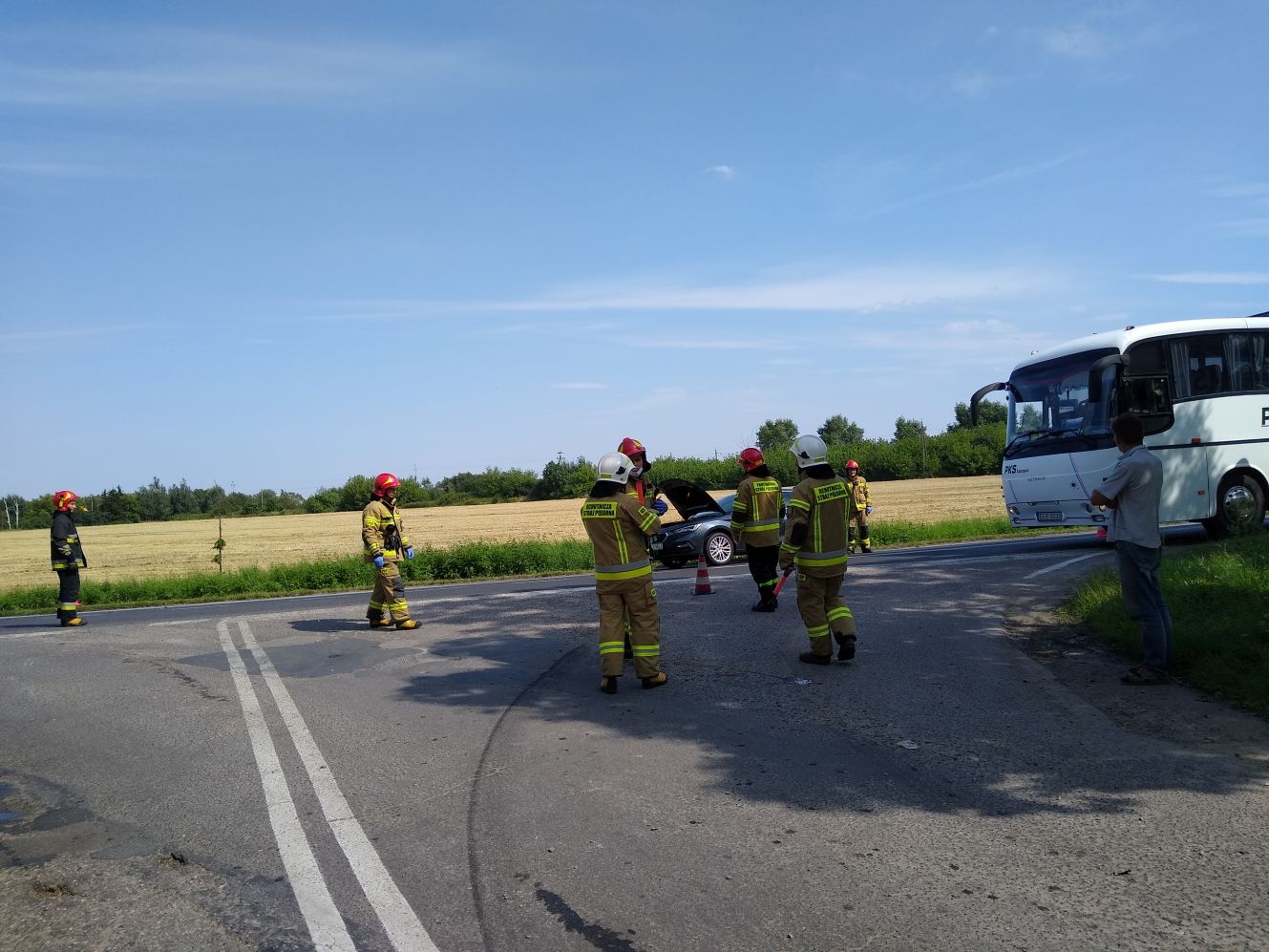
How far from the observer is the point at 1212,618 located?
27.1 ft

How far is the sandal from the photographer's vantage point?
725 cm

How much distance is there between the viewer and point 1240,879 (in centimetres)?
395

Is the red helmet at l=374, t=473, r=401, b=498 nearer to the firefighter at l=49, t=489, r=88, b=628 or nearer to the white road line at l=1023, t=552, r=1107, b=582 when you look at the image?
the firefighter at l=49, t=489, r=88, b=628

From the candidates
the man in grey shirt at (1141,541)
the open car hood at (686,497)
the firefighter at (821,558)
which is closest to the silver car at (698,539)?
the open car hood at (686,497)

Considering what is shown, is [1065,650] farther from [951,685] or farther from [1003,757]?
[1003,757]

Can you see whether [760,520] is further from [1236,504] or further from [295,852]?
[1236,504]

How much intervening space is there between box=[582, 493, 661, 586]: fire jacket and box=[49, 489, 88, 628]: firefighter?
1004cm

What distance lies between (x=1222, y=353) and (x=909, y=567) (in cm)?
638

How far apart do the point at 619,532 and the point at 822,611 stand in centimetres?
195

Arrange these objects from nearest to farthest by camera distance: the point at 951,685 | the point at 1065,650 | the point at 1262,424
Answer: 1. the point at 951,685
2. the point at 1065,650
3. the point at 1262,424

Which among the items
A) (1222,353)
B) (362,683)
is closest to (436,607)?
(362,683)

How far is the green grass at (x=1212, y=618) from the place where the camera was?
7.04 m

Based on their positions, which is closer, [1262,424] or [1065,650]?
[1065,650]

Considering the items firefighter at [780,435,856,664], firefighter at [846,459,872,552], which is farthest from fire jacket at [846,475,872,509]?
firefighter at [780,435,856,664]
